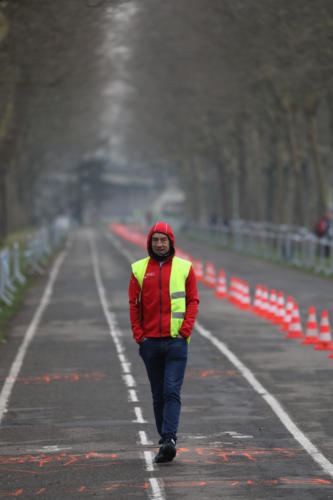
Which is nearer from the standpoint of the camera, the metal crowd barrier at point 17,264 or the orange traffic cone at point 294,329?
the orange traffic cone at point 294,329

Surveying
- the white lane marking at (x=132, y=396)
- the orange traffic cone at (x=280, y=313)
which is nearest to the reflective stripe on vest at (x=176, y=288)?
the white lane marking at (x=132, y=396)

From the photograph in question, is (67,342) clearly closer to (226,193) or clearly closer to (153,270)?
(153,270)

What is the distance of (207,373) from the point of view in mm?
16922

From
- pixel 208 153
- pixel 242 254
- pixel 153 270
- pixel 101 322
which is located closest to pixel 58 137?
pixel 208 153

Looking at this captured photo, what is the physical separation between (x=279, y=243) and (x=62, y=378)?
36.1 meters

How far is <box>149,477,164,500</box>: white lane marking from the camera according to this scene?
9055 mm

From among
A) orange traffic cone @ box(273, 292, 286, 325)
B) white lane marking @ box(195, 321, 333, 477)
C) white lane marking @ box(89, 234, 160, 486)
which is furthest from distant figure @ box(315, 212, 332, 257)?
white lane marking @ box(195, 321, 333, 477)

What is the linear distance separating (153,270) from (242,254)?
4610 centimetres

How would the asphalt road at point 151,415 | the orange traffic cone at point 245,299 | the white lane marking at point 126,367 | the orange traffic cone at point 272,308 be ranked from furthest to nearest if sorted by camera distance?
the orange traffic cone at point 245,299, the orange traffic cone at point 272,308, the white lane marking at point 126,367, the asphalt road at point 151,415

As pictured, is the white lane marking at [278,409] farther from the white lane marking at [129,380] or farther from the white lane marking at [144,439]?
the white lane marking at [129,380]

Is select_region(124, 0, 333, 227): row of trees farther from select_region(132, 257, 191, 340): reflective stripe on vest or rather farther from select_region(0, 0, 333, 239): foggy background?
select_region(132, 257, 191, 340): reflective stripe on vest

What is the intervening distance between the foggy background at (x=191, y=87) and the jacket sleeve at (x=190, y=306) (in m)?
18.6

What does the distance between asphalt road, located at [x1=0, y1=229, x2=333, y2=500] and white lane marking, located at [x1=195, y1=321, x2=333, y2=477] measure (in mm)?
13

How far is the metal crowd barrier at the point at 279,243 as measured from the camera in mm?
41312
